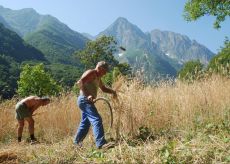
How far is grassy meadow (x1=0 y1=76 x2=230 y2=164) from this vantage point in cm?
546

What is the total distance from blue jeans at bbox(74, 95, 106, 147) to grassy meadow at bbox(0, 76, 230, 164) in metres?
0.20

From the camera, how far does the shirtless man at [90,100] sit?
7307mm

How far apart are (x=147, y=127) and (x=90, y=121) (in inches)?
55.5

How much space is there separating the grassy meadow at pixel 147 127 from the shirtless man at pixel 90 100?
28 centimetres

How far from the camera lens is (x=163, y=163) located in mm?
5137

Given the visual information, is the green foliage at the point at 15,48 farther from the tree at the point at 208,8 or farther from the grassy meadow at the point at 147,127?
the grassy meadow at the point at 147,127

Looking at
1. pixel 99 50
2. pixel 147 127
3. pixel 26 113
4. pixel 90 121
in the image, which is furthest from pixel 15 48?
pixel 90 121

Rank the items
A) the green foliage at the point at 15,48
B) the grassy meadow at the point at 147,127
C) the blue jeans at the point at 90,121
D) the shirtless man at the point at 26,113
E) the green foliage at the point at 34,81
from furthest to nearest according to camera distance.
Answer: the green foliage at the point at 15,48 → the green foliage at the point at 34,81 → the shirtless man at the point at 26,113 → the blue jeans at the point at 90,121 → the grassy meadow at the point at 147,127

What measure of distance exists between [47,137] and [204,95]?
4357 mm

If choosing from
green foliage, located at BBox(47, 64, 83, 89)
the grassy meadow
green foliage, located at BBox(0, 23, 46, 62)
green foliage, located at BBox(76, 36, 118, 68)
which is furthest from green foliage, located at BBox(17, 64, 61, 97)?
green foliage, located at BBox(0, 23, 46, 62)

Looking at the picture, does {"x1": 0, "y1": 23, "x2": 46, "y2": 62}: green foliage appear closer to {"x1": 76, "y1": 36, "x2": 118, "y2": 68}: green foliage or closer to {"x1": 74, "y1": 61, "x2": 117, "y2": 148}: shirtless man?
{"x1": 76, "y1": 36, "x2": 118, "y2": 68}: green foliage

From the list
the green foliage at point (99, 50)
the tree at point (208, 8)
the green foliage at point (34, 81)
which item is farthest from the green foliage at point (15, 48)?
the tree at point (208, 8)

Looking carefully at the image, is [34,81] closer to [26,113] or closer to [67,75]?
[26,113]

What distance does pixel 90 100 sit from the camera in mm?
7398
